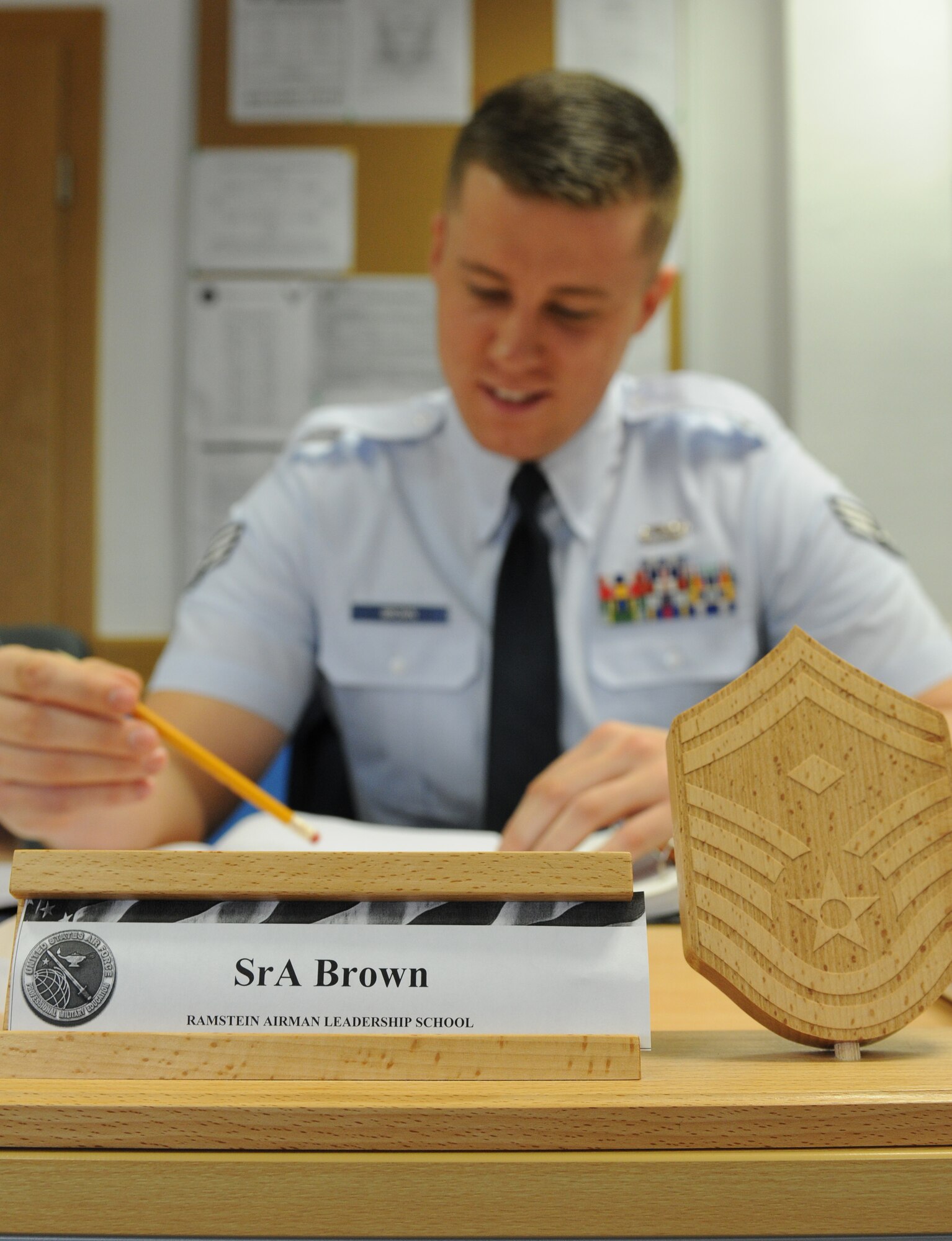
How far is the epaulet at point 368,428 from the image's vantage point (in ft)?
4.53

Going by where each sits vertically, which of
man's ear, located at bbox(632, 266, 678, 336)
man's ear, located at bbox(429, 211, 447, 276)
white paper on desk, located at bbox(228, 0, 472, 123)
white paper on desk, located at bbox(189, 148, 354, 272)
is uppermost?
white paper on desk, located at bbox(228, 0, 472, 123)

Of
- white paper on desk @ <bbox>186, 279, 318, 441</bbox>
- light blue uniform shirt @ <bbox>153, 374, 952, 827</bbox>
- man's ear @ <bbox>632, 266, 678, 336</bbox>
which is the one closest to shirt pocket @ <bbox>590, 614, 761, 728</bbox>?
light blue uniform shirt @ <bbox>153, 374, 952, 827</bbox>

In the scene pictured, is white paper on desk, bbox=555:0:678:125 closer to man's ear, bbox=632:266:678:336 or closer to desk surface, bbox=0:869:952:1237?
man's ear, bbox=632:266:678:336

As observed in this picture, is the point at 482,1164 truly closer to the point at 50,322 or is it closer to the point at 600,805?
the point at 600,805

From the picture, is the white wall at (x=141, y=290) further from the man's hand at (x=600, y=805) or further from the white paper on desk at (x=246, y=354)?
the man's hand at (x=600, y=805)

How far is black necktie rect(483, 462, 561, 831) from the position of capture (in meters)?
1.11

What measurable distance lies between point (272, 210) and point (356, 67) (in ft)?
1.00

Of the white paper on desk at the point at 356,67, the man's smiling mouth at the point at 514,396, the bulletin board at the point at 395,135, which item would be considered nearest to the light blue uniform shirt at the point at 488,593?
the man's smiling mouth at the point at 514,396

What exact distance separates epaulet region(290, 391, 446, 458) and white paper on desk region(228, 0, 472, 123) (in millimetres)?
871

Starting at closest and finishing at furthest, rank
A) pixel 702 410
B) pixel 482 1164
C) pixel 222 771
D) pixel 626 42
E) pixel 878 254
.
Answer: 1. pixel 482 1164
2. pixel 222 771
3. pixel 702 410
4. pixel 878 254
5. pixel 626 42

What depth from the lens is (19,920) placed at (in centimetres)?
35

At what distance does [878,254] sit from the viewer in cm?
186

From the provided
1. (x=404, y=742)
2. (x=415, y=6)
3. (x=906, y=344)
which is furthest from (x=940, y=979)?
(x=415, y=6)

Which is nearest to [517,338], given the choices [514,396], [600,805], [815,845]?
[514,396]
